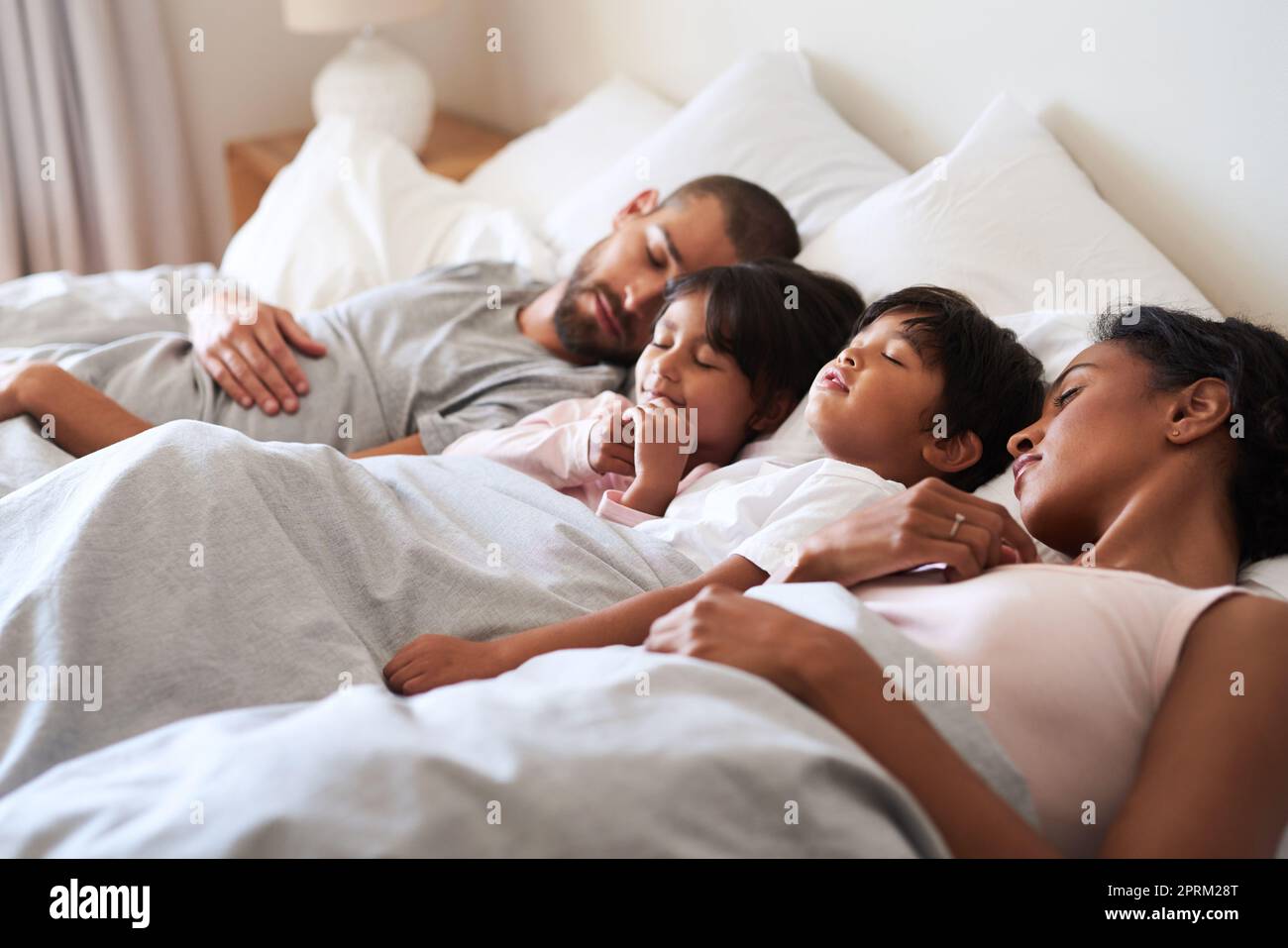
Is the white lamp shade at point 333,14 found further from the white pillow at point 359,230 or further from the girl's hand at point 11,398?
the girl's hand at point 11,398

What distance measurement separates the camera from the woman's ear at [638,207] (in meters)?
1.93

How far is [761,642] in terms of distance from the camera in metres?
0.90

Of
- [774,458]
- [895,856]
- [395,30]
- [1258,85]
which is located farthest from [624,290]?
[395,30]

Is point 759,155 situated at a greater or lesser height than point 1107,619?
greater

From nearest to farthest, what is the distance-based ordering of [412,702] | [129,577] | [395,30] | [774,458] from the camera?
1. [412,702]
2. [129,577]
3. [774,458]
4. [395,30]

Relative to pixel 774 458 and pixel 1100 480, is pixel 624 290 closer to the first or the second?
pixel 774 458

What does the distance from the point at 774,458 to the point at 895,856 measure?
2.34 feet

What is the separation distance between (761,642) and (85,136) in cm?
273

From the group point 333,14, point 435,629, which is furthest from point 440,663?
point 333,14

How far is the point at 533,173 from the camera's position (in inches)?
97.9

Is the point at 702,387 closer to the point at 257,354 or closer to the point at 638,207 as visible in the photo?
the point at 638,207

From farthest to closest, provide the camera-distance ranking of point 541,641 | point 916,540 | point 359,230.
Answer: point 359,230
point 541,641
point 916,540

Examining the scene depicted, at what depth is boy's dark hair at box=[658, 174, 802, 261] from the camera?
5.85 ft

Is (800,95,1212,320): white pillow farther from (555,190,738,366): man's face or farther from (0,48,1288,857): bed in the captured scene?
(555,190,738,366): man's face
